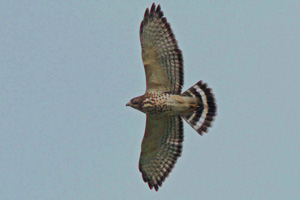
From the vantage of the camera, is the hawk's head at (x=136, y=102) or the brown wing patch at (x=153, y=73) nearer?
the brown wing patch at (x=153, y=73)

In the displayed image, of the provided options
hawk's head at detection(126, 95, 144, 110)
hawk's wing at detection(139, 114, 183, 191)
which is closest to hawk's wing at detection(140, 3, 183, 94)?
hawk's head at detection(126, 95, 144, 110)

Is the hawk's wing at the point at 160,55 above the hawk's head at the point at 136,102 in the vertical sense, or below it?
above

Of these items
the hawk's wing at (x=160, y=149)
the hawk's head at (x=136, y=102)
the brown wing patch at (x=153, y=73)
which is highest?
the brown wing patch at (x=153, y=73)

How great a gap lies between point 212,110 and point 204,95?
0.44 m

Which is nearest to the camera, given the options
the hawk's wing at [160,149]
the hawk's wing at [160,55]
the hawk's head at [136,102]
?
the hawk's wing at [160,55]

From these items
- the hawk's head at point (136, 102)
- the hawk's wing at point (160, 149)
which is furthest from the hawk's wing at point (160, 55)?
the hawk's wing at point (160, 149)

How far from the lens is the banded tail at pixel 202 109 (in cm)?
1598

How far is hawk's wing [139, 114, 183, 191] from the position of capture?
16.4m

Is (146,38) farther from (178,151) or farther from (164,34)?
(178,151)

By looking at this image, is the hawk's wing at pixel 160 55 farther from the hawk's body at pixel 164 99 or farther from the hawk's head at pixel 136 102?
the hawk's head at pixel 136 102

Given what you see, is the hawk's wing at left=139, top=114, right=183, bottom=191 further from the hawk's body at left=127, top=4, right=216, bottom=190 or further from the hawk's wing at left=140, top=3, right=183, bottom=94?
the hawk's wing at left=140, top=3, right=183, bottom=94

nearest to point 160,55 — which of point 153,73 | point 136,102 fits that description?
point 153,73

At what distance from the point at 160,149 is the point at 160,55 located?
248cm

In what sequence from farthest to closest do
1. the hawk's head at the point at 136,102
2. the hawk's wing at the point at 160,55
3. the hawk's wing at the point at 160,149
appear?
the hawk's wing at the point at 160,149, the hawk's head at the point at 136,102, the hawk's wing at the point at 160,55
